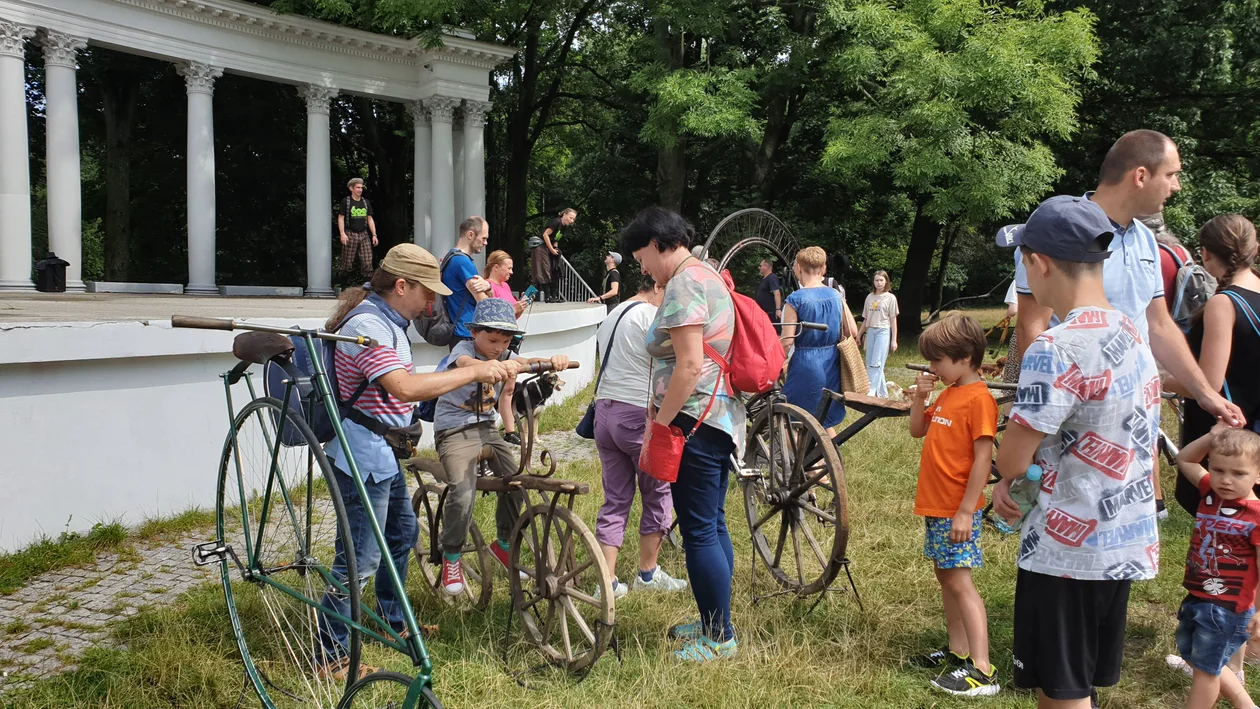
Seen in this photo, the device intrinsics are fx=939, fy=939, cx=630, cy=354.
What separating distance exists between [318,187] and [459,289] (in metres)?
17.8

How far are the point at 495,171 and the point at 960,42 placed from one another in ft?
55.3

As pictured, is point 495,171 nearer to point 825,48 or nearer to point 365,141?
point 365,141

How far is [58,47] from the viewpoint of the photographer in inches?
707

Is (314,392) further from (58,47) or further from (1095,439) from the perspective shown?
(58,47)

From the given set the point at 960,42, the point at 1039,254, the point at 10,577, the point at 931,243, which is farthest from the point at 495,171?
the point at 1039,254

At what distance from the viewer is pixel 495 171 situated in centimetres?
3125

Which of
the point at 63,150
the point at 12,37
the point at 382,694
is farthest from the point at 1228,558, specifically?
the point at 63,150

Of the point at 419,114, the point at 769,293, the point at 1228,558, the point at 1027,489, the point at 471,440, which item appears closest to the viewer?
the point at 1027,489

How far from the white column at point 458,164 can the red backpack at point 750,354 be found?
21316 millimetres

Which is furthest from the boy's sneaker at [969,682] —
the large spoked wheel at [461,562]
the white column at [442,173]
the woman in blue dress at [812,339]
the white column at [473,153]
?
the white column at [473,153]

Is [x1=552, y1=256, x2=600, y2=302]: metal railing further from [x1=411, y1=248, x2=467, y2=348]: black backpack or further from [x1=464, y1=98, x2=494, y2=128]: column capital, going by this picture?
[x1=411, y1=248, x2=467, y2=348]: black backpack

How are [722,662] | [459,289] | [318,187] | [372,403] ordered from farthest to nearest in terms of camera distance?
[318,187] → [459,289] → [722,662] → [372,403]

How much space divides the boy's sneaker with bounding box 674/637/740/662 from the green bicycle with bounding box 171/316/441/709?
1.18 metres

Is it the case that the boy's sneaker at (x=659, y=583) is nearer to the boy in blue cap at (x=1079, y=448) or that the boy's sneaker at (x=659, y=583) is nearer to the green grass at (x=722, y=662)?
the green grass at (x=722, y=662)
